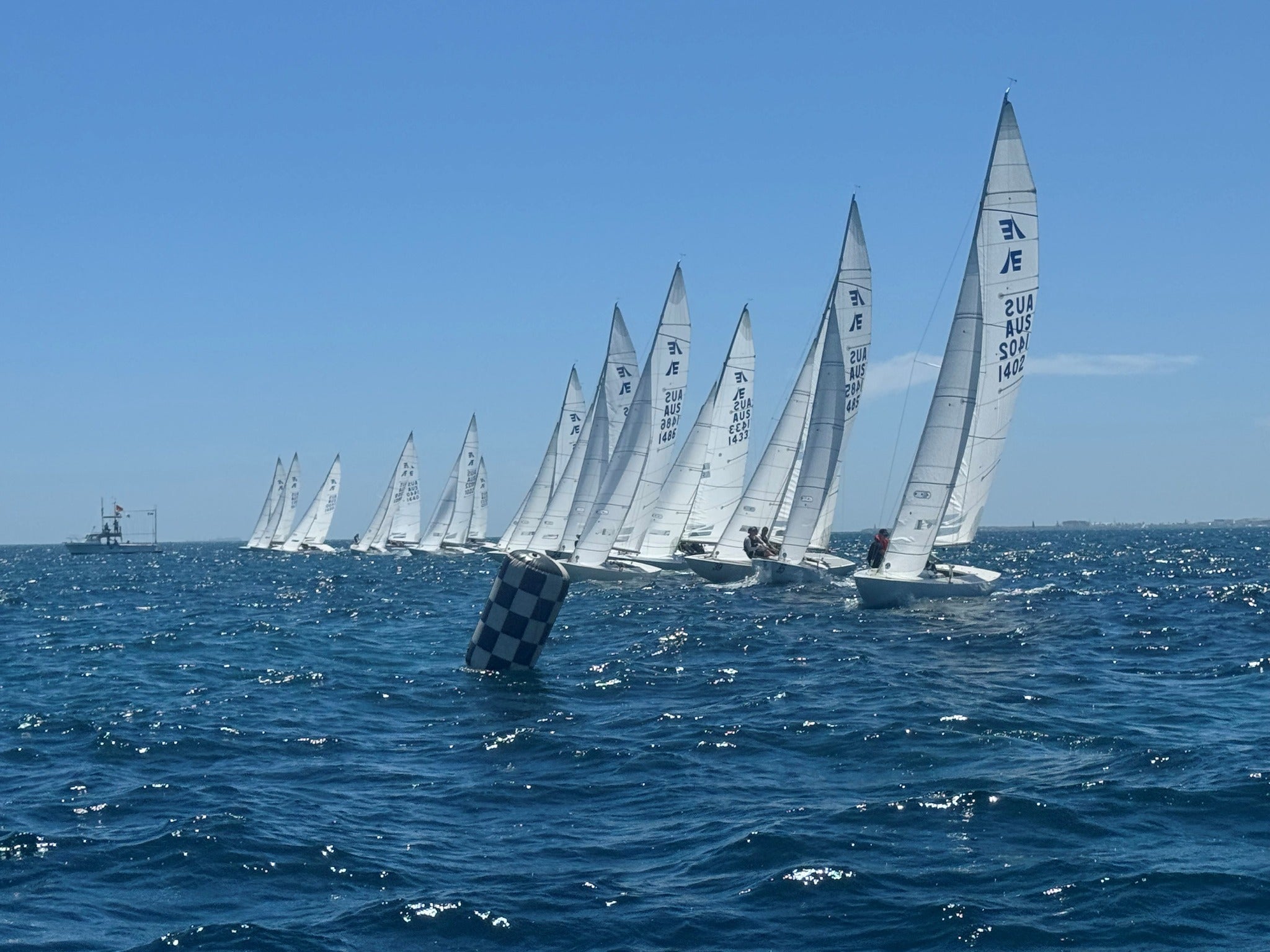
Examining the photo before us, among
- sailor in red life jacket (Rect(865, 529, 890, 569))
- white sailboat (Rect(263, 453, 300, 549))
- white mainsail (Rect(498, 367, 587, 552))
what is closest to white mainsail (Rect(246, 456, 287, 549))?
white sailboat (Rect(263, 453, 300, 549))

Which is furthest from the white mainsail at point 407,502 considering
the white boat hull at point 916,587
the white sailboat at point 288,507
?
the white boat hull at point 916,587

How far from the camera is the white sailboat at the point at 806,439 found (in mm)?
33062

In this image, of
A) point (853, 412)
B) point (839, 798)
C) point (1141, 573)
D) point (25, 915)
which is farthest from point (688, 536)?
point (25, 915)

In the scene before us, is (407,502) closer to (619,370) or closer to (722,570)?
(619,370)

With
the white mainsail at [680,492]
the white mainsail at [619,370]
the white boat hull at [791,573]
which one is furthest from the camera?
the white mainsail at [619,370]

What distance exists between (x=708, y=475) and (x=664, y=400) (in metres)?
2.64

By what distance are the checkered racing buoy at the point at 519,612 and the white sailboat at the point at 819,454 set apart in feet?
49.6

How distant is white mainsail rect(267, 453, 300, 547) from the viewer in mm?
87688

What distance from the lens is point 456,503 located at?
7031cm

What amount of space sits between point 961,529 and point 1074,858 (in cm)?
2010

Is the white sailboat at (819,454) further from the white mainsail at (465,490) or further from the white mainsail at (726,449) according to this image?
the white mainsail at (465,490)

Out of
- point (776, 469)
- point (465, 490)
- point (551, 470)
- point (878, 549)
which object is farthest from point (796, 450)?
point (465, 490)

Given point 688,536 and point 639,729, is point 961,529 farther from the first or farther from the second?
point 639,729

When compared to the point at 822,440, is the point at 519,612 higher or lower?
lower
